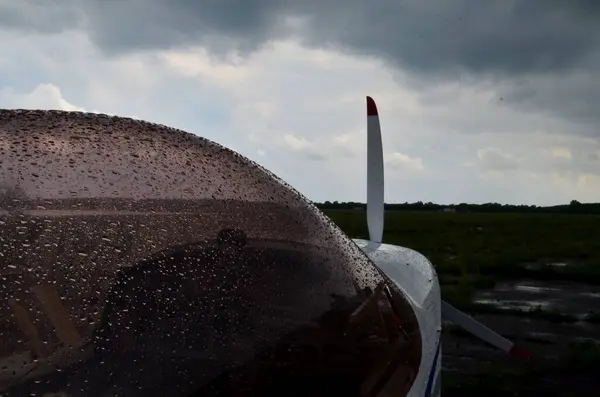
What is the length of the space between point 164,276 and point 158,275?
0.01 m

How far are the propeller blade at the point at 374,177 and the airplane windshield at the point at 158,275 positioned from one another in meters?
2.97

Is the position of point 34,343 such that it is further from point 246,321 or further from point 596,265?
point 596,265

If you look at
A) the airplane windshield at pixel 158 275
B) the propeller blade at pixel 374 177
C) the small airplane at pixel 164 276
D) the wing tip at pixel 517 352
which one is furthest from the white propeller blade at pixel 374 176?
the airplane windshield at pixel 158 275

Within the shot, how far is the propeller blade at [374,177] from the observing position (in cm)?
494

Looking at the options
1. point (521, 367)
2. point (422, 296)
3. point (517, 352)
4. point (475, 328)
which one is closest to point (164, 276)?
point (422, 296)

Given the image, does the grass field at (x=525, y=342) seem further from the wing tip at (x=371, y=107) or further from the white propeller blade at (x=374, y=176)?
the wing tip at (x=371, y=107)

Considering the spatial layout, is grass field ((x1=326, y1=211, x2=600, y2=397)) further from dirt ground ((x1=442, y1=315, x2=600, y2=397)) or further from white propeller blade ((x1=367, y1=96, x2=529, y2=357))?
white propeller blade ((x1=367, y1=96, x2=529, y2=357))

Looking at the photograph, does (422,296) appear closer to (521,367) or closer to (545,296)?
(521,367)

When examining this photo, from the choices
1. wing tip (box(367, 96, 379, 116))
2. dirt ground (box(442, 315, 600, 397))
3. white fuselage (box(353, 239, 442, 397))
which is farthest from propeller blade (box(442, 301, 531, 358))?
dirt ground (box(442, 315, 600, 397))

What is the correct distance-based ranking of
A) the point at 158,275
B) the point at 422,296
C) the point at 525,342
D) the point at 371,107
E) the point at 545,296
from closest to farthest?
1. the point at 158,275
2. the point at 422,296
3. the point at 371,107
4. the point at 525,342
5. the point at 545,296

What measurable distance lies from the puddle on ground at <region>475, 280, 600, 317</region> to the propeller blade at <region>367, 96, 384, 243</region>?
7095mm

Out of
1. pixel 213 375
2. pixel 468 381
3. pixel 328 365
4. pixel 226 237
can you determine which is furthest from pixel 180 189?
pixel 468 381

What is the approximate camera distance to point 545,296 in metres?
13.5

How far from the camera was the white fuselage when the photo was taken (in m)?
2.62
